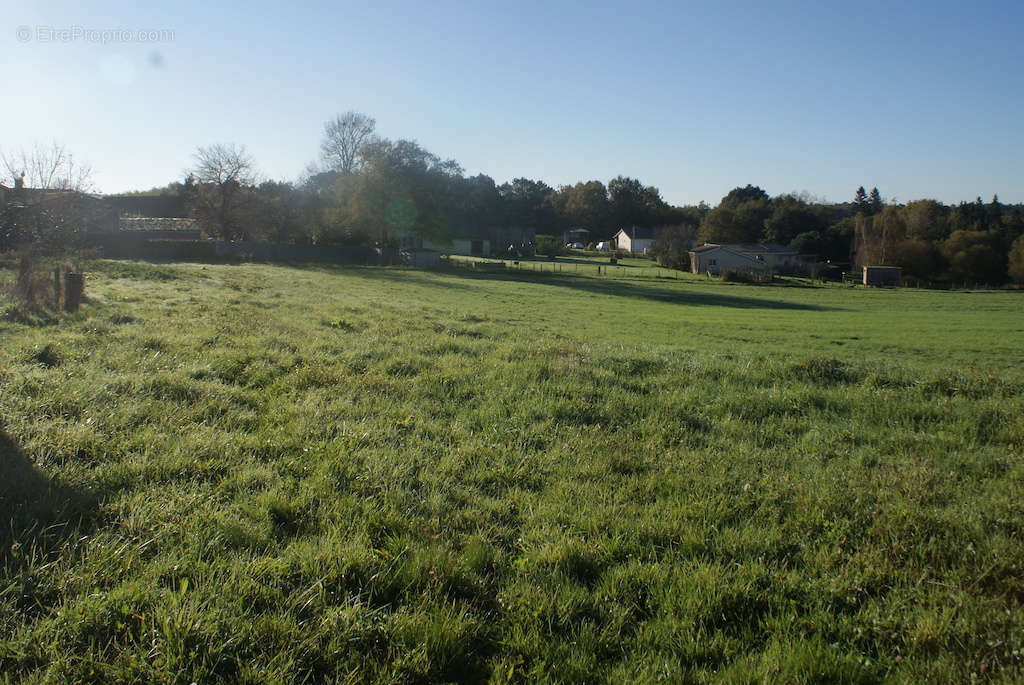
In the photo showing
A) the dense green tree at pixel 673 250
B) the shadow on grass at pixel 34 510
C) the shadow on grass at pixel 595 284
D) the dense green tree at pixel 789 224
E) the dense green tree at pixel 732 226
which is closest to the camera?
the shadow on grass at pixel 34 510

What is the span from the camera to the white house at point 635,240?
11331 centimetres

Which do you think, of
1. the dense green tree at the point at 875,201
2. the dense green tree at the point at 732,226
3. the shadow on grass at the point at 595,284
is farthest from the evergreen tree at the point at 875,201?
the shadow on grass at the point at 595,284

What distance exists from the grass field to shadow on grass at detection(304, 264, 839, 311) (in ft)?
112

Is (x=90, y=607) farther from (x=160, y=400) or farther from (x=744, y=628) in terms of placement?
(x=160, y=400)

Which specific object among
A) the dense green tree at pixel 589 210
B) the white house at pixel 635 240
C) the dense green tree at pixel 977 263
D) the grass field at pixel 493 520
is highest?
the dense green tree at pixel 589 210

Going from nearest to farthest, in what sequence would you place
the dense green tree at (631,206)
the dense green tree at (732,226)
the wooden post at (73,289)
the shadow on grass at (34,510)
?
the shadow on grass at (34,510) → the wooden post at (73,289) → the dense green tree at (732,226) → the dense green tree at (631,206)

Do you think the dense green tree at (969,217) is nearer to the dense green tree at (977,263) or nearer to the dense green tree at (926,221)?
the dense green tree at (926,221)

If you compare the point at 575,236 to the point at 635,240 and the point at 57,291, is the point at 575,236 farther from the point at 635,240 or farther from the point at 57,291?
the point at 57,291

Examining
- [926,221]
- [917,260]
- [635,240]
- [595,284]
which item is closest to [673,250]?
[917,260]

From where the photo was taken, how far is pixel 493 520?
13.9 feet

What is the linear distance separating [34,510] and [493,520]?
2.93 m

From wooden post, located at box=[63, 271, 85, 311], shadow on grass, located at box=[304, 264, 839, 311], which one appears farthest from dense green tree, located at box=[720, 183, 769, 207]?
wooden post, located at box=[63, 271, 85, 311]

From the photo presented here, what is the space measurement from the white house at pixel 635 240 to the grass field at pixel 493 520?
106556 mm

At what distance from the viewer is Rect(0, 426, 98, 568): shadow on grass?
3.35 metres
